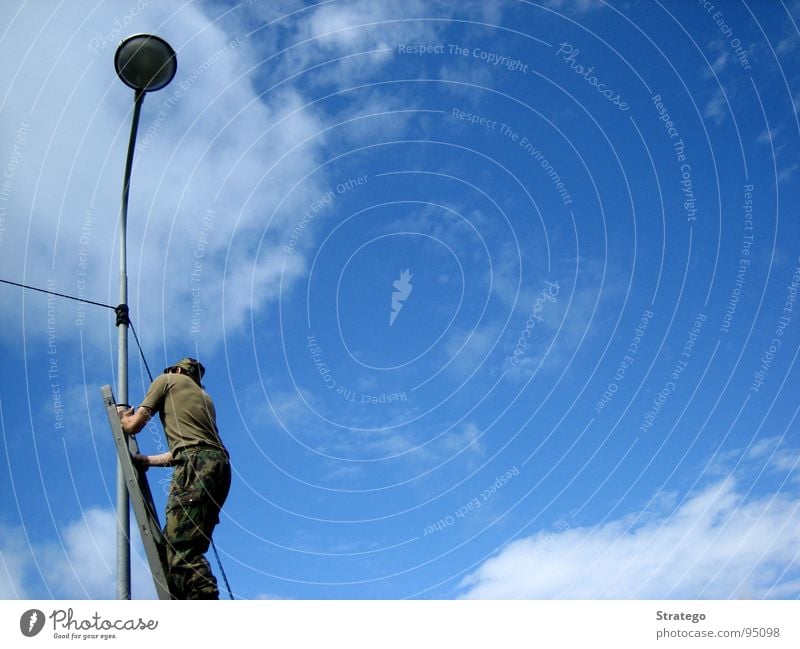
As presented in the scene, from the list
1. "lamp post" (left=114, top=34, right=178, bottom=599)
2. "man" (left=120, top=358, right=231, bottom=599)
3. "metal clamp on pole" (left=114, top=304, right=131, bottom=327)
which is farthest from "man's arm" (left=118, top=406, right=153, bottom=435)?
"metal clamp on pole" (left=114, top=304, right=131, bottom=327)

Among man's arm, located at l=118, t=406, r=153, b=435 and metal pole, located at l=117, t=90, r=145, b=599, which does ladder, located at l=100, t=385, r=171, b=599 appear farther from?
metal pole, located at l=117, t=90, r=145, b=599

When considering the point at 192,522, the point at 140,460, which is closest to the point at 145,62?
the point at 140,460

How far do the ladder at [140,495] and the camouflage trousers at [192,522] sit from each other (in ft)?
0.45

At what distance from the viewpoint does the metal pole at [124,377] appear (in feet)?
27.5

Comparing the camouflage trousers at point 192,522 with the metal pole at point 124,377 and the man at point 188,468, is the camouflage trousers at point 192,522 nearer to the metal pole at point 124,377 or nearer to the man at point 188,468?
the man at point 188,468

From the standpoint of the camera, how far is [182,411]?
312 inches

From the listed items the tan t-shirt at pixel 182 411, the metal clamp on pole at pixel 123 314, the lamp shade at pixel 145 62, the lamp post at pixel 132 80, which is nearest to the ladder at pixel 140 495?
the tan t-shirt at pixel 182 411

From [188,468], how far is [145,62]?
5.93 m

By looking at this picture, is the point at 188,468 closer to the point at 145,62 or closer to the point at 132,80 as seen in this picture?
the point at 145,62

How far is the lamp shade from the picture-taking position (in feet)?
33.3

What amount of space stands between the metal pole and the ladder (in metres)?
0.43

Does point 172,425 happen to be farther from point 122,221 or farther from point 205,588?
point 122,221

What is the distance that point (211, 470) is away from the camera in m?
7.65
